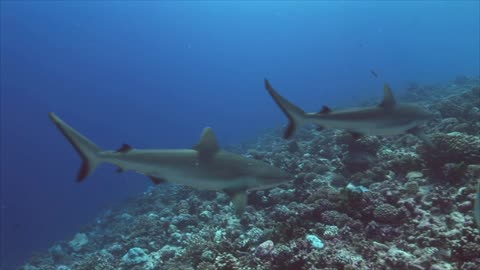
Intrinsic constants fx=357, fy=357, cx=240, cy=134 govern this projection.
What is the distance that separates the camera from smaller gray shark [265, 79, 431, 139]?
5.98 meters

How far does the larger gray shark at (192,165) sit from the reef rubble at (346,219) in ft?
6.27

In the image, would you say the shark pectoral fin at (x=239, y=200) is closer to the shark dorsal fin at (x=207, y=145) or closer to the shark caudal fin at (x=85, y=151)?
the shark dorsal fin at (x=207, y=145)

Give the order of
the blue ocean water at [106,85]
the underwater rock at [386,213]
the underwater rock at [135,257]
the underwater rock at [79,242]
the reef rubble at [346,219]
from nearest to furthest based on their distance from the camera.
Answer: the reef rubble at [346,219] → the underwater rock at [386,213] → the underwater rock at [135,257] → the underwater rock at [79,242] → the blue ocean water at [106,85]

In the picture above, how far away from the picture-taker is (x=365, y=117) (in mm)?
6281

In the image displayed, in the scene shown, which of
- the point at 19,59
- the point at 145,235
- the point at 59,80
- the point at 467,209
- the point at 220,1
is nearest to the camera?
the point at 467,209

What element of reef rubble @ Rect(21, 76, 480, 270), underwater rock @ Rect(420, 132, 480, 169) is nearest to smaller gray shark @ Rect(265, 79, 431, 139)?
reef rubble @ Rect(21, 76, 480, 270)

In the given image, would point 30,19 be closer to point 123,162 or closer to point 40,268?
point 40,268

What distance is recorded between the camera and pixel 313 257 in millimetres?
6230

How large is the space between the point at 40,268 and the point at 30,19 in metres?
114

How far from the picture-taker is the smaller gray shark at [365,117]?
5980mm

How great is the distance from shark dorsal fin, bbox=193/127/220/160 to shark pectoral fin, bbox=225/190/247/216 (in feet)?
2.16

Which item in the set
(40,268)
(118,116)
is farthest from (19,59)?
(40,268)

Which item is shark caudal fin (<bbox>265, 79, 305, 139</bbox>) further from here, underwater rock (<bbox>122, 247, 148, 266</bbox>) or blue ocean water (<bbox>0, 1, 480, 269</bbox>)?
blue ocean water (<bbox>0, 1, 480, 269</bbox>)

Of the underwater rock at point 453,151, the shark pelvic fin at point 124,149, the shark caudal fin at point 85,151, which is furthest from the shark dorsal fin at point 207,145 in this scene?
the underwater rock at point 453,151
